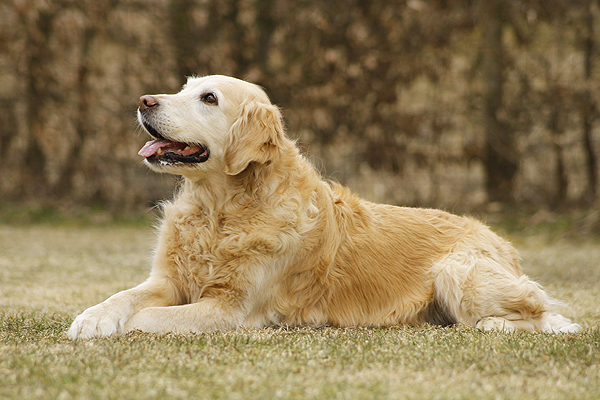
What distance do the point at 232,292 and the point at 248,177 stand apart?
1.99ft

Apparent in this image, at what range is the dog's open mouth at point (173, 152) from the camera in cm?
323

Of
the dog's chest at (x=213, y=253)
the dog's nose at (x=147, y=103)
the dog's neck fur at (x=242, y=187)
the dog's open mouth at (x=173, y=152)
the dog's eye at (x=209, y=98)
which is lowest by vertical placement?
the dog's chest at (x=213, y=253)

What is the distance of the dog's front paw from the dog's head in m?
0.80

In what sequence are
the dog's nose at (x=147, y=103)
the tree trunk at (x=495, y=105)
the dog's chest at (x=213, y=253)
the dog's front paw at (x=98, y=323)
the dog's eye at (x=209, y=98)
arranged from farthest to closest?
the tree trunk at (x=495, y=105), the dog's eye at (x=209, y=98), the dog's nose at (x=147, y=103), the dog's chest at (x=213, y=253), the dog's front paw at (x=98, y=323)

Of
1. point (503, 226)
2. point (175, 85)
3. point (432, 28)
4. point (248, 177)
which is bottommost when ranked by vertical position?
point (503, 226)

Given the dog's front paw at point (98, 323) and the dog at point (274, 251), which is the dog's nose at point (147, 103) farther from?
the dog's front paw at point (98, 323)

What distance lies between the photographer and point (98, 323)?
2.67 meters

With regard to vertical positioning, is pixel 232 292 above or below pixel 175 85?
below

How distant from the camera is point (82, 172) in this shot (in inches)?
369

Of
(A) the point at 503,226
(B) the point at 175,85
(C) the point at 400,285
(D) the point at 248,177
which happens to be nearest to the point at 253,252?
(D) the point at 248,177

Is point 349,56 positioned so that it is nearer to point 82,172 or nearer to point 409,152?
point 409,152

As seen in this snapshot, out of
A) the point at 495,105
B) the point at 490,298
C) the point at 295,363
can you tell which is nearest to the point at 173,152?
the point at 295,363

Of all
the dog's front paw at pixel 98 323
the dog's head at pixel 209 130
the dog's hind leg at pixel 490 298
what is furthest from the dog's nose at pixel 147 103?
the dog's hind leg at pixel 490 298

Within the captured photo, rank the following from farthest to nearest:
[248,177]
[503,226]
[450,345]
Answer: [503,226] → [248,177] → [450,345]
